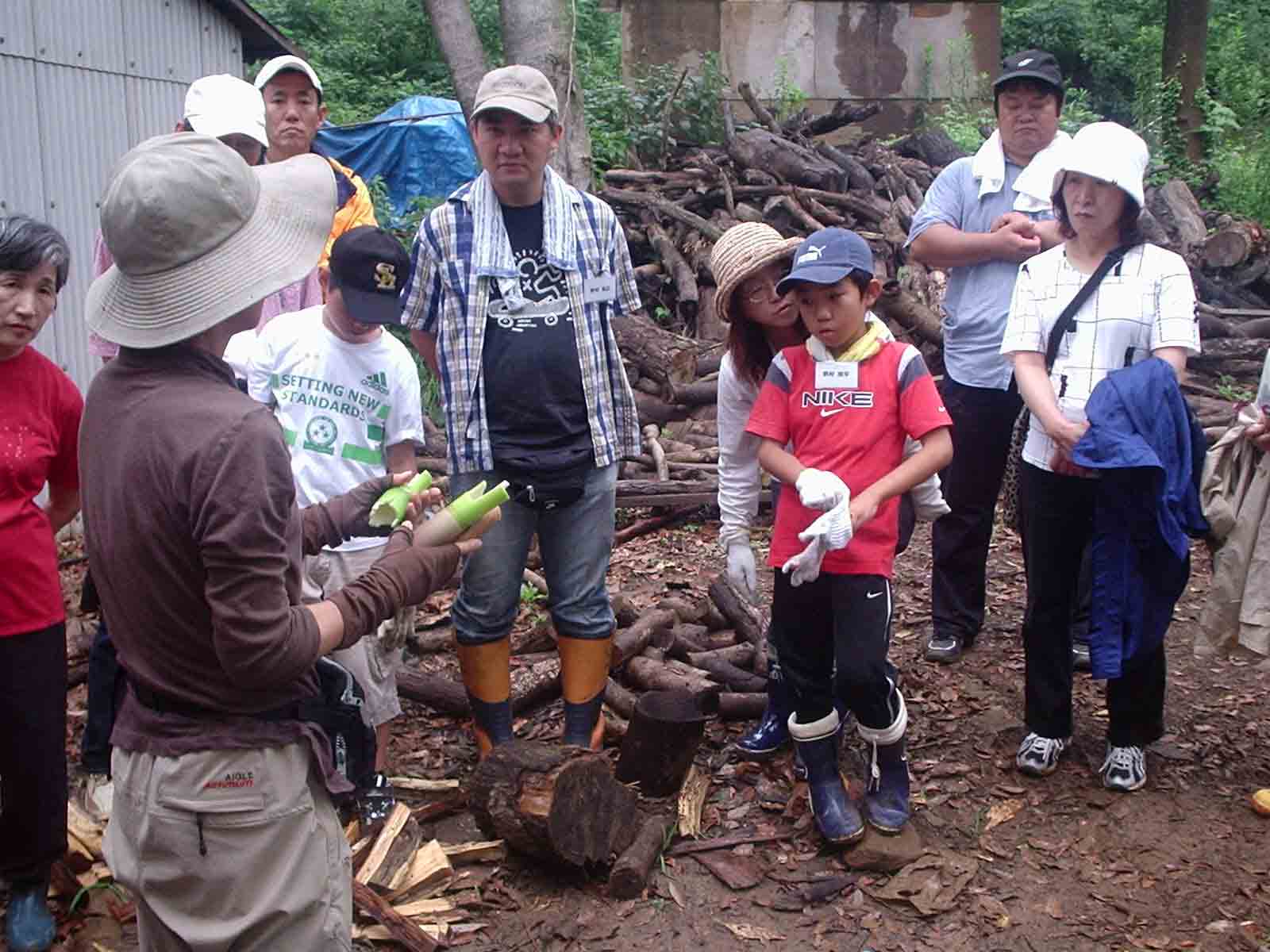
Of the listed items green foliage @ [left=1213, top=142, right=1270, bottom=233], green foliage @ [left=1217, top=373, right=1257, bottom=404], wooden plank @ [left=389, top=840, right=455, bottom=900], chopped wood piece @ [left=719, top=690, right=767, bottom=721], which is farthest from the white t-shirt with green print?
green foliage @ [left=1213, top=142, right=1270, bottom=233]

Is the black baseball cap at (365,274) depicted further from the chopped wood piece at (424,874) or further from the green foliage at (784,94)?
the green foliage at (784,94)

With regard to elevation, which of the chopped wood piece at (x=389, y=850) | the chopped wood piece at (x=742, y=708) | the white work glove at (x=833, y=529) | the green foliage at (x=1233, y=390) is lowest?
the chopped wood piece at (x=389, y=850)

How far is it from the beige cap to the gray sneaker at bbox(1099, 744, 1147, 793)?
122 inches

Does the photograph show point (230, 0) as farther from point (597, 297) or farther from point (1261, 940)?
point (1261, 940)

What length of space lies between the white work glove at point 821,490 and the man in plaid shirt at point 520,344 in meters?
0.91

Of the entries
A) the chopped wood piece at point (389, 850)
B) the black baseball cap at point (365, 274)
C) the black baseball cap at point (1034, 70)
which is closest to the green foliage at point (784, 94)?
the black baseball cap at point (1034, 70)

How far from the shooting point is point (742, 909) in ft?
12.7

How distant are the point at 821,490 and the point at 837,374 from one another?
1.52 feet

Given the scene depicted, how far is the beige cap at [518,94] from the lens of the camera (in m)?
4.09

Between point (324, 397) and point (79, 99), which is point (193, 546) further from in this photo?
point (79, 99)

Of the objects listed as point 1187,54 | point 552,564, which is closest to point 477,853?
point 552,564

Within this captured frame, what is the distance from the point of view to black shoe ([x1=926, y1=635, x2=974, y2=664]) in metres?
5.55

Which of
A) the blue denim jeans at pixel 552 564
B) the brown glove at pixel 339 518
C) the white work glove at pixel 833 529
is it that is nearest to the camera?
the brown glove at pixel 339 518

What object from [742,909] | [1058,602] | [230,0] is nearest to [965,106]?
[230,0]
